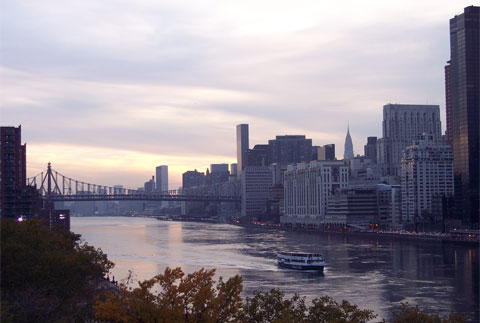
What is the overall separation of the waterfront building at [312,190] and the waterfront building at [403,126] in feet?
125

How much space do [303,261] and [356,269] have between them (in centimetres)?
351

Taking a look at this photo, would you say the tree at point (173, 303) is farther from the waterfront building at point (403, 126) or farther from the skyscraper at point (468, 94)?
the waterfront building at point (403, 126)

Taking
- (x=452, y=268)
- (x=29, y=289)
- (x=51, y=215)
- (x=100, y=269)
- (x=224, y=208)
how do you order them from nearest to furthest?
(x=29, y=289) < (x=100, y=269) < (x=452, y=268) < (x=51, y=215) < (x=224, y=208)

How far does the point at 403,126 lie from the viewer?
163625mm

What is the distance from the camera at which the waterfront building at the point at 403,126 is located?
16238 centimetres

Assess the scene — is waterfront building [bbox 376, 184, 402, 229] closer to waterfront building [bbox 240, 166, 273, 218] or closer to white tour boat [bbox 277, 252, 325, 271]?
white tour boat [bbox 277, 252, 325, 271]

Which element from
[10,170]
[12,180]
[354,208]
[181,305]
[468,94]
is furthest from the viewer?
[354,208]

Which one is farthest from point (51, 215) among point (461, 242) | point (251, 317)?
point (251, 317)

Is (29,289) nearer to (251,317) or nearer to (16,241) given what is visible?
(16,241)

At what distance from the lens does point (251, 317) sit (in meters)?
15.3

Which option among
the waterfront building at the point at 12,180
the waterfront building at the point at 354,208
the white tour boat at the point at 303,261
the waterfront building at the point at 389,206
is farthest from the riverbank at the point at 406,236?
the waterfront building at the point at 12,180

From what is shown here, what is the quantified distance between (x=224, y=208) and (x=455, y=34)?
11232 centimetres

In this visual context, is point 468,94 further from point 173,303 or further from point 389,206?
point 173,303

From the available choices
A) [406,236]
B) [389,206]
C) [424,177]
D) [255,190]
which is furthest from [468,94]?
[255,190]
